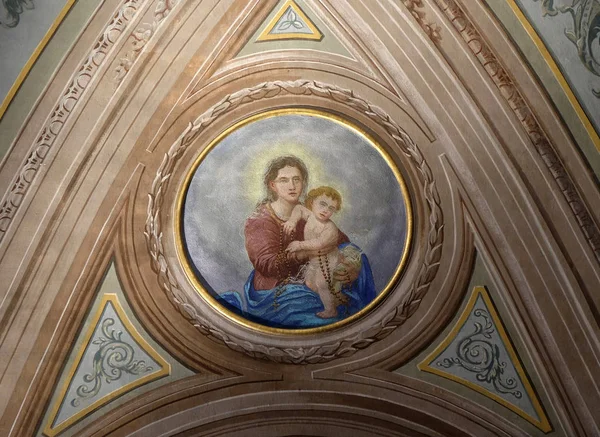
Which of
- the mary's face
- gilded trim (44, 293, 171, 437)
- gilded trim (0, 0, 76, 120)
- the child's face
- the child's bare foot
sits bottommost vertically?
gilded trim (44, 293, 171, 437)

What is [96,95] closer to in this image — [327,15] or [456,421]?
[327,15]

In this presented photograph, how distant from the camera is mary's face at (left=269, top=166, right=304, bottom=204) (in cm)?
898

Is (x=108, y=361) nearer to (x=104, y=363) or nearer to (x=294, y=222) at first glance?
(x=104, y=363)

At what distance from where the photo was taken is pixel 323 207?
9047 mm

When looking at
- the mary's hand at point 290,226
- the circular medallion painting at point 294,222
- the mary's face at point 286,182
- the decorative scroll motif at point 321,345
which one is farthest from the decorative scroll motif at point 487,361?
the mary's face at point 286,182

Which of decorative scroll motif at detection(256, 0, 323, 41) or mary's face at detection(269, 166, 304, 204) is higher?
decorative scroll motif at detection(256, 0, 323, 41)

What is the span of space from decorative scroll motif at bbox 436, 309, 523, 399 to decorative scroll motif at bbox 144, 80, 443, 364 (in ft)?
1.95

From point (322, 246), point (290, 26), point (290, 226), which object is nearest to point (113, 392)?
point (290, 226)

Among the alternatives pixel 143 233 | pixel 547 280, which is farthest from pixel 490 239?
pixel 143 233

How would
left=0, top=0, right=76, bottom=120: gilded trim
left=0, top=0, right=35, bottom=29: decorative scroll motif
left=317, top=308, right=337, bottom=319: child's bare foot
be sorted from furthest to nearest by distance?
left=317, top=308, right=337, bottom=319: child's bare foot
left=0, top=0, right=76, bottom=120: gilded trim
left=0, top=0, right=35, bottom=29: decorative scroll motif

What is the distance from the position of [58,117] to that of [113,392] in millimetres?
2559

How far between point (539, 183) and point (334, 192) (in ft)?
6.04

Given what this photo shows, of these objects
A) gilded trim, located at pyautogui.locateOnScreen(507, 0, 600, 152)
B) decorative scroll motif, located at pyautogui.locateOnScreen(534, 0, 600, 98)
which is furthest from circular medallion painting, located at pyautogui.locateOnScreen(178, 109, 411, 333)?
decorative scroll motif, located at pyautogui.locateOnScreen(534, 0, 600, 98)

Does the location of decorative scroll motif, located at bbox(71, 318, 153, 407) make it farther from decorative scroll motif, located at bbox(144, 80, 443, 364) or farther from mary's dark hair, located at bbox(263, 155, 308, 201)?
mary's dark hair, located at bbox(263, 155, 308, 201)
